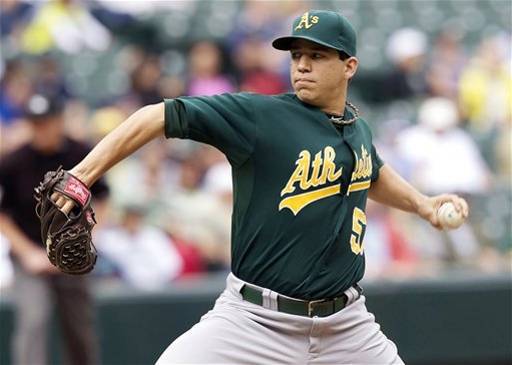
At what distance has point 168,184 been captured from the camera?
9406 mm

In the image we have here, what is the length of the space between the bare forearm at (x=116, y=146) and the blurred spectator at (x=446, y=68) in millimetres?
7706

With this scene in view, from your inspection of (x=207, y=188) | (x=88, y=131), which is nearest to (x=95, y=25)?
(x=88, y=131)

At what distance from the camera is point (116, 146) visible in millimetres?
3758

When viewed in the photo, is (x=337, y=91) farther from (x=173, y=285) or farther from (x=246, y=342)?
(x=173, y=285)

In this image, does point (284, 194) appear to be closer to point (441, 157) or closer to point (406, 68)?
point (441, 157)

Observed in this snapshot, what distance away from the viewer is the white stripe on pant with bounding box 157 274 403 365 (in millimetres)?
4090

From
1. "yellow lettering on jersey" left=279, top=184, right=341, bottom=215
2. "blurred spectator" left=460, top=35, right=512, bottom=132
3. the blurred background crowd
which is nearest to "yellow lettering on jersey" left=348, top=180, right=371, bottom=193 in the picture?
"yellow lettering on jersey" left=279, top=184, right=341, bottom=215

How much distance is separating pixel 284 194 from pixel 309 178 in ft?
0.37

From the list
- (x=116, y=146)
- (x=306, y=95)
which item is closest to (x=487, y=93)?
(x=306, y=95)

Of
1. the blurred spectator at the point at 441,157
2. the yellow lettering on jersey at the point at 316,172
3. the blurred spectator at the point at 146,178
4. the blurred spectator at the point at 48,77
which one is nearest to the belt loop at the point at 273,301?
the yellow lettering on jersey at the point at 316,172

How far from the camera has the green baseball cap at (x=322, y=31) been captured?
4.17 metres

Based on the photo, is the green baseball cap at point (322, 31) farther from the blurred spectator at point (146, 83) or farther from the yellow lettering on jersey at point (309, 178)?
the blurred spectator at point (146, 83)

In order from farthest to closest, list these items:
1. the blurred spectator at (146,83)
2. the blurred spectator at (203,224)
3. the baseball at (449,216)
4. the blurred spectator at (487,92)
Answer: the blurred spectator at (487,92) < the blurred spectator at (146,83) < the blurred spectator at (203,224) < the baseball at (449,216)

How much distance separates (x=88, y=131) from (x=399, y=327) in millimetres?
3324
